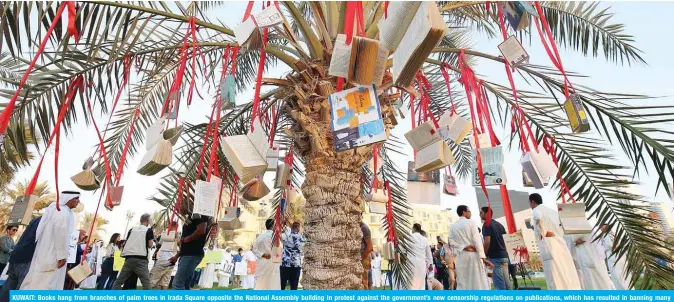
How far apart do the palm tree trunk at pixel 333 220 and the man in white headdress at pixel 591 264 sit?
3.20 m

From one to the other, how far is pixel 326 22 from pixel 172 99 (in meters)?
1.07

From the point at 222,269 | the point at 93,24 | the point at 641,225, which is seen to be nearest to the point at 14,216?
the point at 93,24

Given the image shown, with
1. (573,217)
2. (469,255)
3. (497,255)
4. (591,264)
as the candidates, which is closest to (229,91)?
(573,217)

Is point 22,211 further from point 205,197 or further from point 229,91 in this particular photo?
point 229,91

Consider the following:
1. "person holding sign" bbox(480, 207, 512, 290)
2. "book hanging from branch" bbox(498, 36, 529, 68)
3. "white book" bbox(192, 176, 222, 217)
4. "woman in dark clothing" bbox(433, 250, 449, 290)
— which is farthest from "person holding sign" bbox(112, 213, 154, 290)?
"woman in dark clothing" bbox(433, 250, 449, 290)

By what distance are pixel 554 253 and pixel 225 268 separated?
9.36m

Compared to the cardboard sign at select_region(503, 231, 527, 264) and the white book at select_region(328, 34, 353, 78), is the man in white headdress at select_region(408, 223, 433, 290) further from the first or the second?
the white book at select_region(328, 34, 353, 78)

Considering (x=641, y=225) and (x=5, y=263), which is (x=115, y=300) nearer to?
(x=641, y=225)

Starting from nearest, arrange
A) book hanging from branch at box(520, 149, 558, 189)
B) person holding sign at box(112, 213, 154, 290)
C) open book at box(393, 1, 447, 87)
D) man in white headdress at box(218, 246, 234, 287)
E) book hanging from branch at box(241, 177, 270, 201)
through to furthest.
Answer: open book at box(393, 1, 447, 87), book hanging from branch at box(520, 149, 558, 189), book hanging from branch at box(241, 177, 270, 201), person holding sign at box(112, 213, 154, 290), man in white headdress at box(218, 246, 234, 287)

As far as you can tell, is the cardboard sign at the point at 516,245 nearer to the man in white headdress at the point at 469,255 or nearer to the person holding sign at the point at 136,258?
the man in white headdress at the point at 469,255

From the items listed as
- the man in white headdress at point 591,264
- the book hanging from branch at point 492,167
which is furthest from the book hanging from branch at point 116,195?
the man in white headdress at point 591,264

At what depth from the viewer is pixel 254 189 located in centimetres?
234

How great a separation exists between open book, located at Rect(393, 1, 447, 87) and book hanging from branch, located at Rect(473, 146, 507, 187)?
2.64 feet

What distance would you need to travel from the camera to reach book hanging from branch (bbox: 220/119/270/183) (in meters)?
1.58
